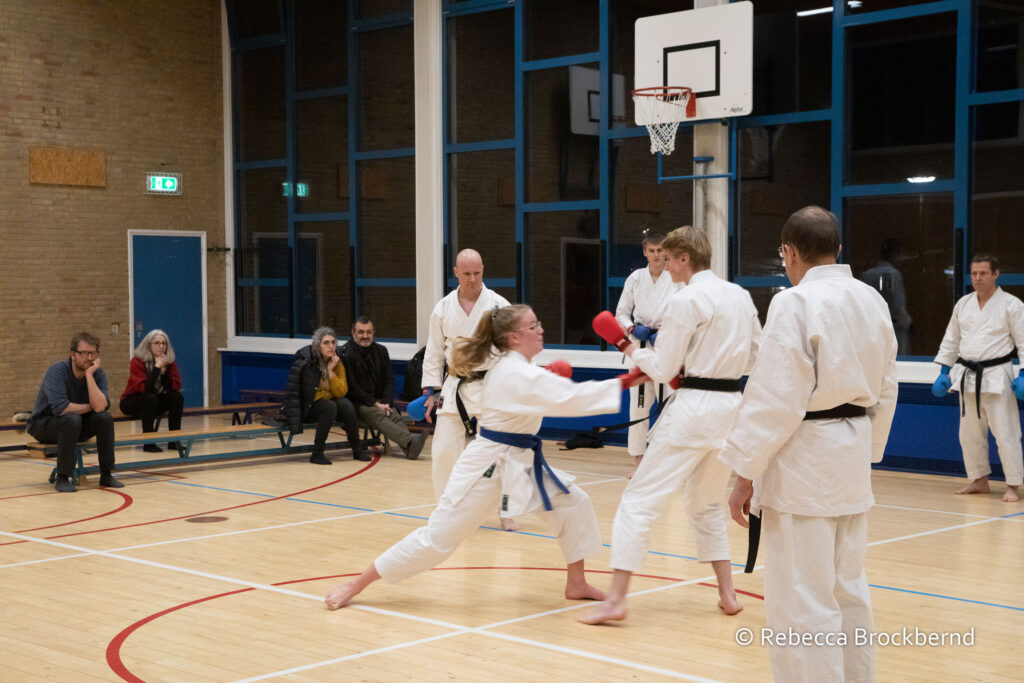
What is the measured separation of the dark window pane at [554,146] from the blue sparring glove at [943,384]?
4329 mm

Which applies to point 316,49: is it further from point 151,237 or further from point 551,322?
point 551,322

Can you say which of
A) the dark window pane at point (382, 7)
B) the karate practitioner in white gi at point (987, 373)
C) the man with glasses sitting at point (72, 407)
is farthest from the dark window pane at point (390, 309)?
the karate practitioner in white gi at point (987, 373)

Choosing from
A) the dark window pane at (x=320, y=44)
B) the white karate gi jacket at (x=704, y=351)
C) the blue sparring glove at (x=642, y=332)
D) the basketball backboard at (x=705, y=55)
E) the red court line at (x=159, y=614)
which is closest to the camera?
the red court line at (x=159, y=614)

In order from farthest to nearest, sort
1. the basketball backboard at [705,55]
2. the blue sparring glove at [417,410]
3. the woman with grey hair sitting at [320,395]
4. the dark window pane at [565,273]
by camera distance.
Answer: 1. the dark window pane at [565,273]
2. the woman with grey hair sitting at [320,395]
3. the basketball backboard at [705,55]
4. the blue sparring glove at [417,410]

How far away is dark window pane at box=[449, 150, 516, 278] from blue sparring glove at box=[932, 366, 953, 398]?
5.19 metres

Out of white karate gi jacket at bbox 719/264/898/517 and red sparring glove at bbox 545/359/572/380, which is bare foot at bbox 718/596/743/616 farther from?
white karate gi jacket at bbox 719/264/898/517

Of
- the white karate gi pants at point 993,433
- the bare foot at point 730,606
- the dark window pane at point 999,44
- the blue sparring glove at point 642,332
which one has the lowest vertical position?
the bare foot at point 730,606

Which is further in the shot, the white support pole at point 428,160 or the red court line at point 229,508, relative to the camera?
the white support pole at point 428,160

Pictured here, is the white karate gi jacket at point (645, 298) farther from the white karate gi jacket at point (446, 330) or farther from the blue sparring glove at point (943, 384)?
the white karate gi jacket at point (446, 330)

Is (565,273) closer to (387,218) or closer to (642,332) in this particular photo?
(387,218)

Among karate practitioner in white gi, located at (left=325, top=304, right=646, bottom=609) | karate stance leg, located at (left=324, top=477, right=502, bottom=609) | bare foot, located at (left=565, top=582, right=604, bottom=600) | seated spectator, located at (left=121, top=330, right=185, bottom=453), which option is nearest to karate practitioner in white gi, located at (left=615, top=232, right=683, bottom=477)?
bare foot, located at (left=565, top=582, right=604, bottom=600)

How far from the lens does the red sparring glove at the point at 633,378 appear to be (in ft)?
14.4

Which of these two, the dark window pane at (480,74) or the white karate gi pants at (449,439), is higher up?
the dark window pane at (480,74)

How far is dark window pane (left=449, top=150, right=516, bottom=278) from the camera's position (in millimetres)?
12492
